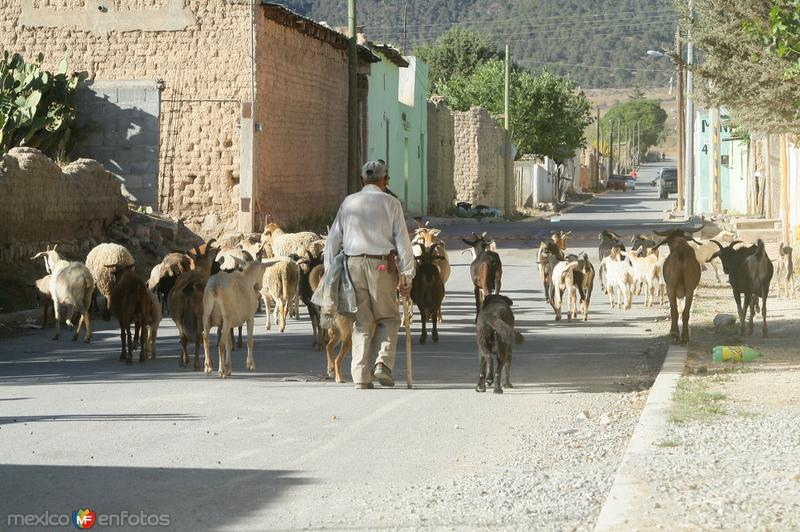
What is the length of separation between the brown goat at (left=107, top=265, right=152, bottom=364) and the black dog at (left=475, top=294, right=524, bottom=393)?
390 centimetres

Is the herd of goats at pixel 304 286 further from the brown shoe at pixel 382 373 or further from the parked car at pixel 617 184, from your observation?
the parked car at pixel 617 184

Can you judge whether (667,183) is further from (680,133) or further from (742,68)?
(742,68)

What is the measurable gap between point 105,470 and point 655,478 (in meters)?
3.22

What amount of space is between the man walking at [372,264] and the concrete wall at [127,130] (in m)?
18.0

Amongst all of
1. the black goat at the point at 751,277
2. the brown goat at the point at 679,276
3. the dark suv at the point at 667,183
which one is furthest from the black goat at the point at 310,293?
the dark suv at the point at 667,183

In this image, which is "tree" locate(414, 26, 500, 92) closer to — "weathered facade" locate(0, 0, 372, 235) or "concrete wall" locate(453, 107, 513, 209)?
"concrete wall" locate(453, 107, 513, 209)

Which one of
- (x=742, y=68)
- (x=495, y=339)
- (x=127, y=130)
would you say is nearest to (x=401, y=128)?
(x=127, y=130)

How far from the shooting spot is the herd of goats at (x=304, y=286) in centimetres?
1245

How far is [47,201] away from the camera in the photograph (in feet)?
70.4

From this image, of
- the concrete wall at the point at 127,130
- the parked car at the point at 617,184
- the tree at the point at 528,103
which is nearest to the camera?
the concrete wall at the point at 127,130

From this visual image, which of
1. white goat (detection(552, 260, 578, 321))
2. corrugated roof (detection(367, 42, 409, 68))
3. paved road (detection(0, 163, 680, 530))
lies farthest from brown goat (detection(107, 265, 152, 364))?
corrugated roof (detection(367, 42, 409, 68))

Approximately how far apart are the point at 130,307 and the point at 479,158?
45115 mm

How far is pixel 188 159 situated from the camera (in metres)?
29.4

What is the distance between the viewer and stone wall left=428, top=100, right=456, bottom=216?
5584cm
